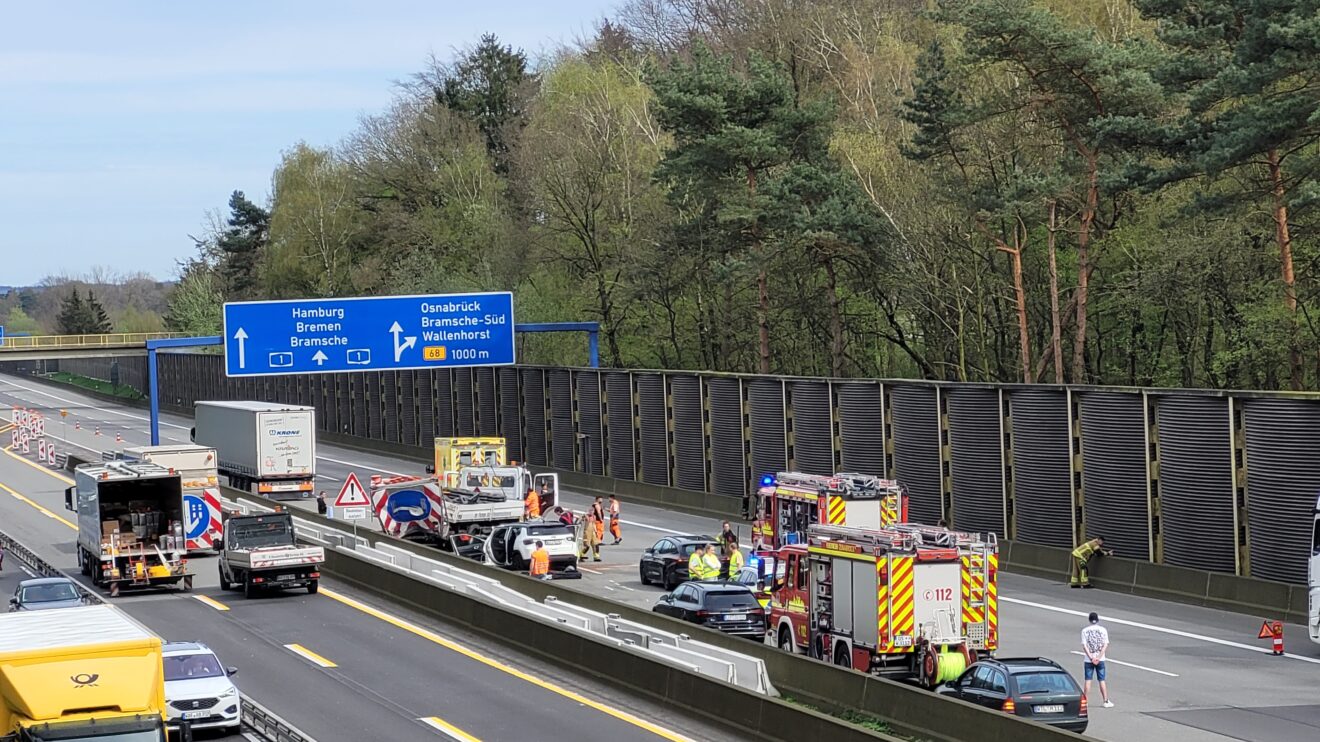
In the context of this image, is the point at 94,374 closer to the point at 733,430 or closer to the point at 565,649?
the point at 733,430

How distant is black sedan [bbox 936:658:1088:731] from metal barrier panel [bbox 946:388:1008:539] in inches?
907

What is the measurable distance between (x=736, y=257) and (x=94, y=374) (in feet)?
418

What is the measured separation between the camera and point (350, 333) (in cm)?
5809

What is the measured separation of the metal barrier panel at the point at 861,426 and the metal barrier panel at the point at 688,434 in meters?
8.98

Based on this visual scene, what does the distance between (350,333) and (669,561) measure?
69.3 feet

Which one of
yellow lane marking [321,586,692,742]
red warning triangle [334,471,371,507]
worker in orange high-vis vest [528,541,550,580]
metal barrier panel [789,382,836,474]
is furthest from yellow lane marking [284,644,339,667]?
metal barrier panel [789,382,836,474]

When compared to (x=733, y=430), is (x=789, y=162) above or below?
above

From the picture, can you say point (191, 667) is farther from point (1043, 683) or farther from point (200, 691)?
point (1043, 683)

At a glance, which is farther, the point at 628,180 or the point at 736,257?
the point at 628,180

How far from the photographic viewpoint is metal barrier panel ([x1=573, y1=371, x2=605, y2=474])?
68.2m

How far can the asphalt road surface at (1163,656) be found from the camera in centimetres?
2344

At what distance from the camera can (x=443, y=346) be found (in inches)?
2329

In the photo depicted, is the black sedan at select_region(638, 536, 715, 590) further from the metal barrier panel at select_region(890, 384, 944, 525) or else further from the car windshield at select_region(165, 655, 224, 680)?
the car windshield at select_region(165, 655, 224, 680)

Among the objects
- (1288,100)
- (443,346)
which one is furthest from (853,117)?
(1288,100)
